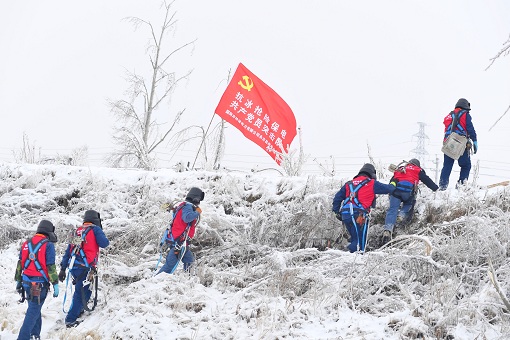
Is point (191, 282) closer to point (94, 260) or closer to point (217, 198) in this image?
point (94, 260)

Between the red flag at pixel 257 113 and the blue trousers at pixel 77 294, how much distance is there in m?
5.06

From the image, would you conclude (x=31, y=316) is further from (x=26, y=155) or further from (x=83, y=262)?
(x=26, y=155)

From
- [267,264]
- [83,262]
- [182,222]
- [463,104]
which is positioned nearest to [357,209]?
[267,264]

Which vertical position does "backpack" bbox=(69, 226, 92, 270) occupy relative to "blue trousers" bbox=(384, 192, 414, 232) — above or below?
below

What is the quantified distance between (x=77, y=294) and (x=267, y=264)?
2.57 meters

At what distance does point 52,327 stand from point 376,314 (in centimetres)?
418

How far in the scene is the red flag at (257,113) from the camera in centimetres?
1088

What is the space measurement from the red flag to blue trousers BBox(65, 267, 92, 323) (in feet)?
16.6

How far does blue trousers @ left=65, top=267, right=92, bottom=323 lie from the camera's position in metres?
6.38

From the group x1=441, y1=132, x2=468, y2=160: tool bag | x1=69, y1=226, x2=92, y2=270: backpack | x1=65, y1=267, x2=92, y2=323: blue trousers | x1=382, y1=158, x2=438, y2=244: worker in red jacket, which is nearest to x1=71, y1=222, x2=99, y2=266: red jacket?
x1=69, y1=226, x2=92, y2=270: backpack

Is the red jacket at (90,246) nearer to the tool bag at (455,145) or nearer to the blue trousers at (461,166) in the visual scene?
the blue trousers at (461,166)

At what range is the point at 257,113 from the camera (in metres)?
11.2

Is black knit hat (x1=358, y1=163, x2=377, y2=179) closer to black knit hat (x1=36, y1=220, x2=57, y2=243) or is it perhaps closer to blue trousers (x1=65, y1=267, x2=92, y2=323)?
blue trousers (x1=65, y1=267, x2=92, y2=323)

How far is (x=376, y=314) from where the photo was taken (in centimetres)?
545
